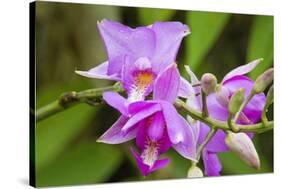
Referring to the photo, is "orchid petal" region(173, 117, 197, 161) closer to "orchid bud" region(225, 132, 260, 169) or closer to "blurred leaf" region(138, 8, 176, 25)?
"orchid bud" region(225, 132, 260, 169)

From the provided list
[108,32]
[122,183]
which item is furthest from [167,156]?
[108,32]

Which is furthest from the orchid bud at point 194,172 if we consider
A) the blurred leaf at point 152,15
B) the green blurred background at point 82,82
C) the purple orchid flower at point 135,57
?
the blurred leaf at point 152,15

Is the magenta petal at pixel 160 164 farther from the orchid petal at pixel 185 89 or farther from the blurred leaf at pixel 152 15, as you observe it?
the blurred leaf at pixel 152 15

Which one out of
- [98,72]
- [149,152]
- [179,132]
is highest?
[98,72]

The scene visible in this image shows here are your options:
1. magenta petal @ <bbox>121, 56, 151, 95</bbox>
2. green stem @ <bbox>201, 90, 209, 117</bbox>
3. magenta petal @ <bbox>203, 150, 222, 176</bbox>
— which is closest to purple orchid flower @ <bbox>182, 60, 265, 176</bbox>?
magenta petal @ <bbox>203, 150, 222, 176</bbox>

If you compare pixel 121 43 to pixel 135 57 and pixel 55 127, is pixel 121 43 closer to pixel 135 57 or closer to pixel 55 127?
pixel 135 57

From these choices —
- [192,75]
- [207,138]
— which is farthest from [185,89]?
[207,138]

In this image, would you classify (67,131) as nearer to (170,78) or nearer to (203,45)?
(170,78)
